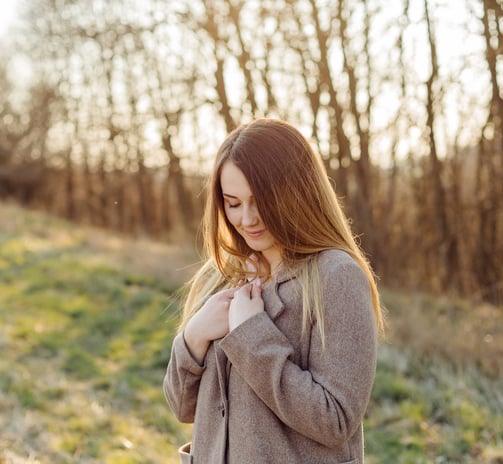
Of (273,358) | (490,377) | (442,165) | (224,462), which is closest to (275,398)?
(273,358)

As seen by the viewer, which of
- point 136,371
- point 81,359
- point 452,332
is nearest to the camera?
point 136,371

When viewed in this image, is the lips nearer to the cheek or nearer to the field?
the cheek

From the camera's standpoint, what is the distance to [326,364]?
5.57ft

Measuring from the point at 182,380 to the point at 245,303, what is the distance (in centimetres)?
31

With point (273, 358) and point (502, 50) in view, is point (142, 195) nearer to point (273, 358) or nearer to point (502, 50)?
point (502, 50)

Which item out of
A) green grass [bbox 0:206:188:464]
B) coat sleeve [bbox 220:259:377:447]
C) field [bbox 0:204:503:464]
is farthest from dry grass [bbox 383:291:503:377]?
coat sleeve [bbox 220:259:377:447]

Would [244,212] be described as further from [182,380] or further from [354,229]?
[354,229]

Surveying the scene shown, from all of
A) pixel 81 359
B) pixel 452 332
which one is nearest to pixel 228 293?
pixel 81 359

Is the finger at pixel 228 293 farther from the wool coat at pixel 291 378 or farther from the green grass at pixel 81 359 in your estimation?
the green grass at pixel 81 359

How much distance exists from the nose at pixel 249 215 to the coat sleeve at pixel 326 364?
0.73 ft

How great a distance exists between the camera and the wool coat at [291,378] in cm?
169

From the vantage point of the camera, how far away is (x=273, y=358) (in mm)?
1712

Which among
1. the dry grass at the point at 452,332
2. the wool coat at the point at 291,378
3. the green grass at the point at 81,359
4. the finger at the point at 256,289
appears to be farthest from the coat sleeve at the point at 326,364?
the dry grass at the point at 452,332

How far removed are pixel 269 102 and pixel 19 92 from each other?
49.1ft
